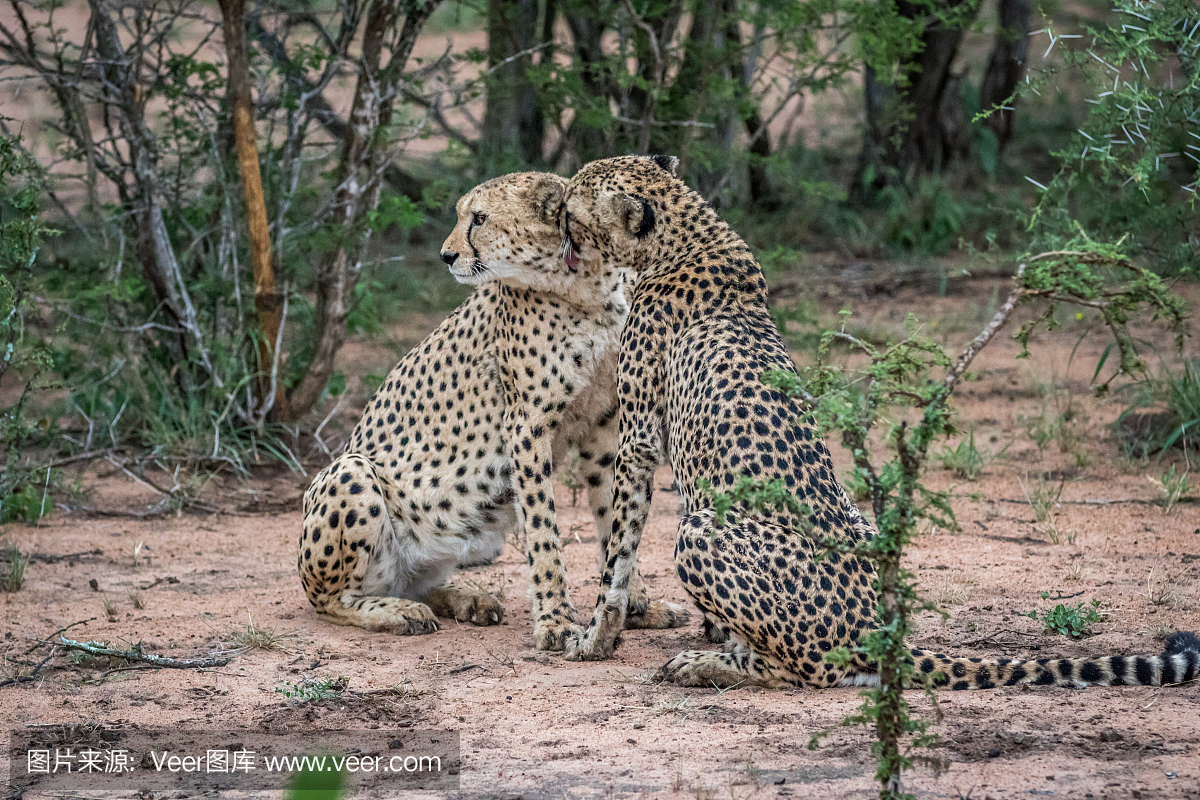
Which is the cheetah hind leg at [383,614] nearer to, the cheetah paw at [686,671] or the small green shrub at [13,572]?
the cheetah paw at [686,671]

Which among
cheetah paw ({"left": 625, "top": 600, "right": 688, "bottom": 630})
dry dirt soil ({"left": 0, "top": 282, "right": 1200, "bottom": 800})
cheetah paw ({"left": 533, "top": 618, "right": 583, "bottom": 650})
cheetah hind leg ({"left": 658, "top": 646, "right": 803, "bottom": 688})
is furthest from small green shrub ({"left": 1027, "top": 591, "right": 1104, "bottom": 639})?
cheetah paw ({"left": 533, "top": 618, "right": 583, "bottom": 650})

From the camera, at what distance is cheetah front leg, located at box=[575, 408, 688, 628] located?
14.4 feet

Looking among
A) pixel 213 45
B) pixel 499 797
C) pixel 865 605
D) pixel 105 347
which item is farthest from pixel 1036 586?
pixel 213 45

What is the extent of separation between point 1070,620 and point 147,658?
3.00 meters

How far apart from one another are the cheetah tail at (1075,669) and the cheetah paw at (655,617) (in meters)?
1.27

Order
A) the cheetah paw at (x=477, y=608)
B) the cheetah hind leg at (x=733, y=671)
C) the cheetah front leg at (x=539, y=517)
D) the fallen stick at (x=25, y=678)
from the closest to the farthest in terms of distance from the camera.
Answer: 1. the cheetah hind leg at (x=733, y=671)
2. the fallen stick at (x=25, y=678)
3. the cheetah front leg at (x=539, y=517)
4. the cheetah paw at (x=477, y=608)

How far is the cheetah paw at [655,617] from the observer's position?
4.38 m

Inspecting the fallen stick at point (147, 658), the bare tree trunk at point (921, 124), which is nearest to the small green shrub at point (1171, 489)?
the fallen stick at point (147, 658)

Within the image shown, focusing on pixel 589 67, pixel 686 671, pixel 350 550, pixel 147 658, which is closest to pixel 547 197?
pixel 350 550

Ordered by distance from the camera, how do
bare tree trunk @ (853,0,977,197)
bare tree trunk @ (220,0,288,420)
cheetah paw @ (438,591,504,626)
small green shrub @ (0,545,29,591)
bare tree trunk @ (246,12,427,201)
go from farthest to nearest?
bare tree trunk @ (853,0,977,197)
bare tree trunk @ (246,12,427,201)
bare tree trunk @ (220,0,288,420)
small green shrub @ (0,545,29,591)
cheetah paw @ (438,591,504,626)

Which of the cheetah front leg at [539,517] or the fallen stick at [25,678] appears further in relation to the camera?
the cheetah front leg at [539,517]

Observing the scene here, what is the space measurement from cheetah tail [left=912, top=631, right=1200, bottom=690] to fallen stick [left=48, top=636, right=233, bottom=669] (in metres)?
2.28

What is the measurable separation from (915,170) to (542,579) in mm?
7890

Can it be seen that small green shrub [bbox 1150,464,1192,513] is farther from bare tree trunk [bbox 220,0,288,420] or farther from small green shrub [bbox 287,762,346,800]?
small green shrub [bbox 287,762,346,800]
